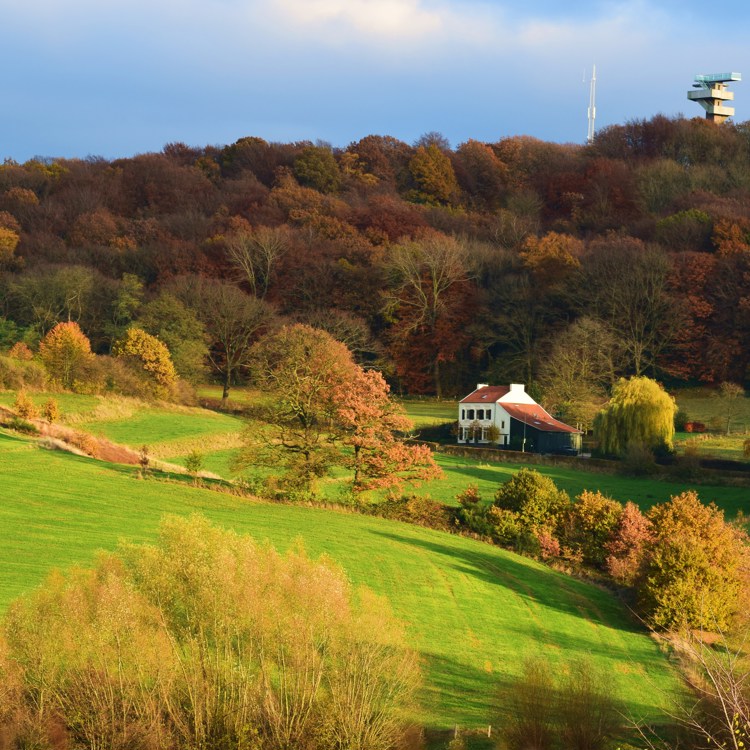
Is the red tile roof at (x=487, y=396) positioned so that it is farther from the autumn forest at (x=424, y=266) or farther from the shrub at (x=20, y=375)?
the shrub at (x=20, y=375)

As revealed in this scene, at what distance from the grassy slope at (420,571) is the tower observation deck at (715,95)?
115 m

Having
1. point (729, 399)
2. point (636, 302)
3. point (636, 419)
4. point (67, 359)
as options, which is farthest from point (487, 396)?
point (67, 359)

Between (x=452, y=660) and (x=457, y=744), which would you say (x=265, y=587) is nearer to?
(x=457, y=744)

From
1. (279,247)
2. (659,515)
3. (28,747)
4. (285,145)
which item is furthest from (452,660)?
(285,145)

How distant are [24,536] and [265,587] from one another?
10654mm

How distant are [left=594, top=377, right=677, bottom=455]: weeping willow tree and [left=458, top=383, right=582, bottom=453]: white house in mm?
2177

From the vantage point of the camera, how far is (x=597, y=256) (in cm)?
8169

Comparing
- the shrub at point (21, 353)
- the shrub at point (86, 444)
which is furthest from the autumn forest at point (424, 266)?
the shrub at point (86, 444)

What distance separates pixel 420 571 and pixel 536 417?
34884 millimetres

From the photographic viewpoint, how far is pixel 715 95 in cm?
13962

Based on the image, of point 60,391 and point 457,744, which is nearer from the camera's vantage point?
point 457,744

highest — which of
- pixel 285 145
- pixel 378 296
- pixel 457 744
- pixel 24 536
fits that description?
pixel 285 145

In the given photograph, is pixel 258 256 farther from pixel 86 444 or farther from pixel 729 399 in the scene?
pixel 86 444

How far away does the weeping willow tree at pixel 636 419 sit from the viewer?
57.4 metres
